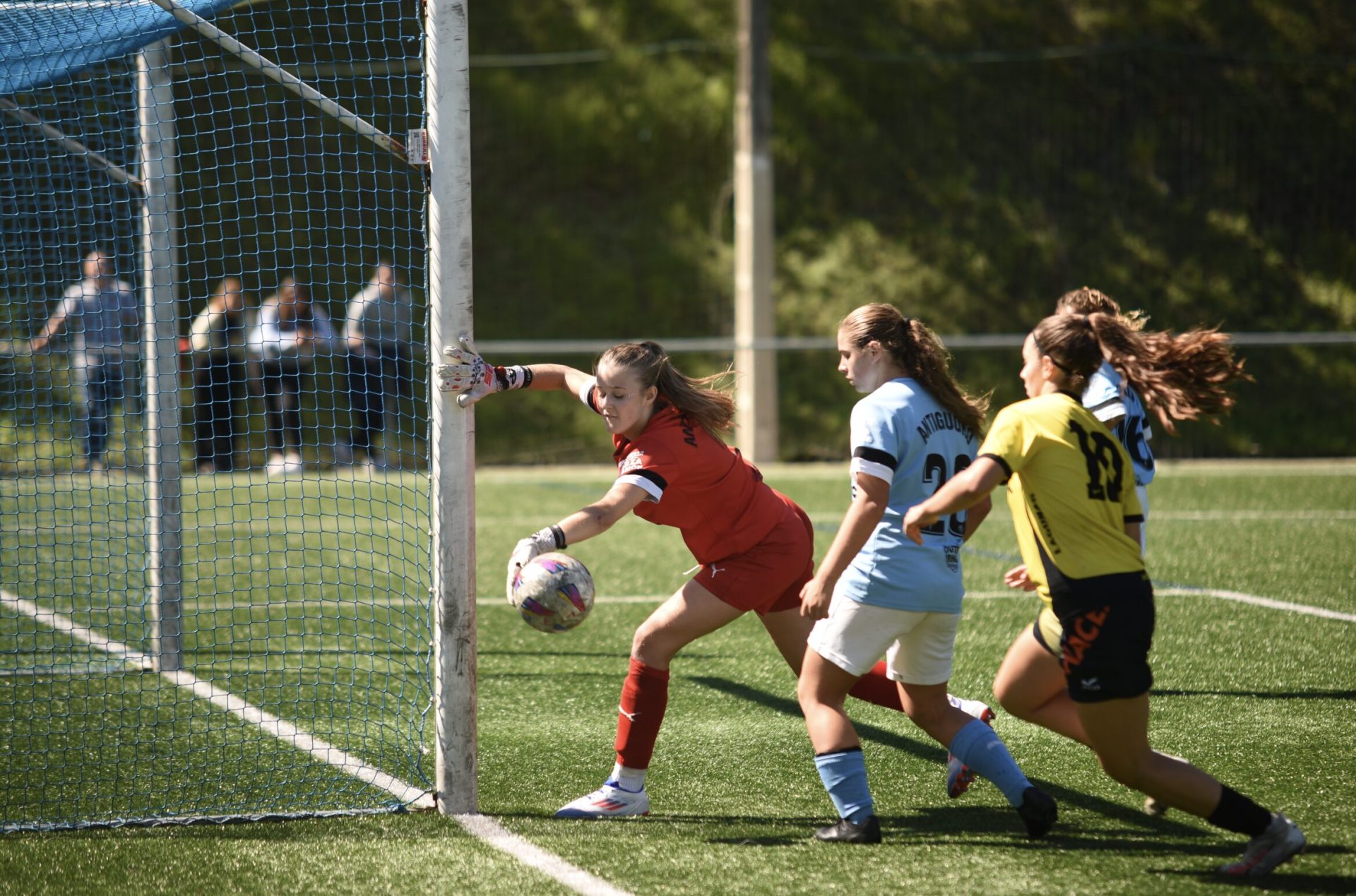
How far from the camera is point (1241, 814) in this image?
358 centimetres

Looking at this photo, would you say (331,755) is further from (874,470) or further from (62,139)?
(62,139)

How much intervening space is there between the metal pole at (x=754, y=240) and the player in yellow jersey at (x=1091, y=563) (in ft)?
38.7

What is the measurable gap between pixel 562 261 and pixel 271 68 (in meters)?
14.2

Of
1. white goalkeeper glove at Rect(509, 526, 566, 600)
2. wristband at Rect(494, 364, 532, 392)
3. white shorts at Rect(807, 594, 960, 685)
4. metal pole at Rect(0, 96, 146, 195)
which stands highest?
metal pole at Rect(0, 96, 146, 195)

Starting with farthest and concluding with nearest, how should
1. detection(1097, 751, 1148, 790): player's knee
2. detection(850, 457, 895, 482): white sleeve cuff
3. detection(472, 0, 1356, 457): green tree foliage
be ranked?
detection(472, 0, 1356, 457): green tree foliage
detection(850, 457, 895, 482): white sleeve cuff
detection(1097, 751, 1148, 790): player's knee

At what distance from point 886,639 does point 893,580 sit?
174mm

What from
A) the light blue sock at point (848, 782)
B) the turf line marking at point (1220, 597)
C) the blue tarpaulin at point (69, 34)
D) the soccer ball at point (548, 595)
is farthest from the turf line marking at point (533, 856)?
the turf line marking at point (1220, 597)

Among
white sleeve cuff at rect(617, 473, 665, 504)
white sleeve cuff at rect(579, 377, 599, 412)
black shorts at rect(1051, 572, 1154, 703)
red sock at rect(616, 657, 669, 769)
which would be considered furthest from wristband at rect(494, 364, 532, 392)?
black shorts at rect(1051, 572, 1154, 703)

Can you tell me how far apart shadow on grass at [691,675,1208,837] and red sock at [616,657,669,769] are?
1.21 m

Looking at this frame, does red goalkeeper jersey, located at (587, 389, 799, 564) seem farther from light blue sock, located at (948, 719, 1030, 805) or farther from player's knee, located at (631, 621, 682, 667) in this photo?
light blue sock, located at (948, 719, 1030, 805)

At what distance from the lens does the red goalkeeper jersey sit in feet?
14.2

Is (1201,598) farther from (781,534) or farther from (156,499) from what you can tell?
(156,499)

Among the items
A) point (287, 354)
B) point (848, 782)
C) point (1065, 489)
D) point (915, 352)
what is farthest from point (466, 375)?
point (287, 354)

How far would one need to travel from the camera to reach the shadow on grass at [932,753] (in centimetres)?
416
